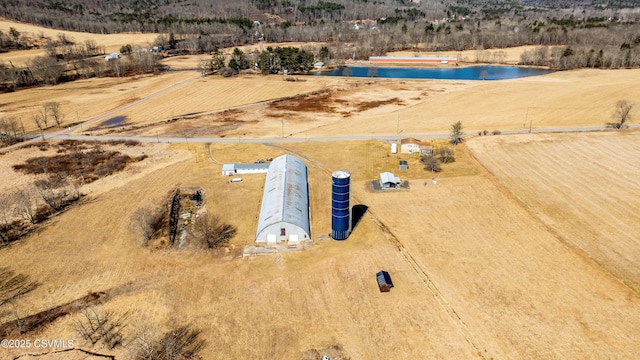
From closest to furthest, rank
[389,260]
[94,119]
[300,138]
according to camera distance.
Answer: [389,260], [300,138], [94,119]

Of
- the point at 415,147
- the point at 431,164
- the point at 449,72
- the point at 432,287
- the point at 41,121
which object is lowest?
the point at 432,287

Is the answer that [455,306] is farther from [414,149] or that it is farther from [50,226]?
[50,226]

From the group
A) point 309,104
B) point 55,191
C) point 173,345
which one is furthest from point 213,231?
point 309,104

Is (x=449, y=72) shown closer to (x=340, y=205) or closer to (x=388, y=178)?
(x=388, y=178)

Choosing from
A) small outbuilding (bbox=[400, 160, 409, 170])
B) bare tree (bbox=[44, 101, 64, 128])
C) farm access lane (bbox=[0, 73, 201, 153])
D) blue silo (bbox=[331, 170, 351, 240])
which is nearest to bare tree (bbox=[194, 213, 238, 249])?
blue silo (bbox=[331, 170, 351, 240])

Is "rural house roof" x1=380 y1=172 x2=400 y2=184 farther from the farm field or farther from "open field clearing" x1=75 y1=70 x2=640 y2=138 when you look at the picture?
"open field clearing" x1=75 y1=70 x2=640 y2=138

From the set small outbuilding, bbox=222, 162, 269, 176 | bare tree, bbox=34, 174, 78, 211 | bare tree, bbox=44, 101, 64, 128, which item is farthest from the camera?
bare tree, bbox=44, 101, 64, 128

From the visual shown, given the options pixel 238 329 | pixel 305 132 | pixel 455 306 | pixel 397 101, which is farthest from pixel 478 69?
pixel 238 329
